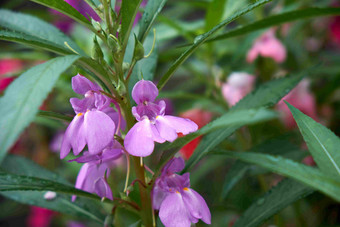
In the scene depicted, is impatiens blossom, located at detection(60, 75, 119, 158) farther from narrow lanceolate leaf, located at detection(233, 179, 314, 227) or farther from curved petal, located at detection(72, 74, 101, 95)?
narrow lanceolate leaf, located at detection(233, 179, 314, 227)

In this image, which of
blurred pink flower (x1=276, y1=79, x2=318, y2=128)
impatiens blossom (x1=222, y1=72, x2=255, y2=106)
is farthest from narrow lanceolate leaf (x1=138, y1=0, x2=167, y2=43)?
blurred pink flower (x1=276, y1=79, x2=318, y2=128)

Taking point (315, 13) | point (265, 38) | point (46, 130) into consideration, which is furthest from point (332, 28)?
point (46, 130)

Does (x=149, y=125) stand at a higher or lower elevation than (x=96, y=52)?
lower

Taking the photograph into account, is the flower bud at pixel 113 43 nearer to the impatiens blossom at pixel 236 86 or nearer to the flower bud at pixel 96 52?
the flower bud at pixel 96 52

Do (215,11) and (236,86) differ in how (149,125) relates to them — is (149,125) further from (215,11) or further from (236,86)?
(236,86)

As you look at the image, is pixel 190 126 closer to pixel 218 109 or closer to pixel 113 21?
pixel 113 21

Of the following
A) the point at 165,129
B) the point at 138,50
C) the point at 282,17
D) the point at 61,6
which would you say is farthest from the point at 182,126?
the point at 282,17

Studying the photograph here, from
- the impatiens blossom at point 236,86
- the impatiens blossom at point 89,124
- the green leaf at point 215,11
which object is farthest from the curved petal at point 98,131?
the impatiens blossom at point 236,86
